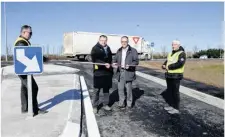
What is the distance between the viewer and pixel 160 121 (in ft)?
20.6

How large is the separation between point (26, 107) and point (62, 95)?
227 cm

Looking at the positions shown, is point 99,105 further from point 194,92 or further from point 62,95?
point 194,92

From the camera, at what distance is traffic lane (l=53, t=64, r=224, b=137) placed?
216 inches

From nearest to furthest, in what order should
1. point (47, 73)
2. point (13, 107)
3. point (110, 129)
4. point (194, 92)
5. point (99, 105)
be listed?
1. point (110, 129)
2. point (13, 107)
3. point (99, 105)
4. point (194, 92)
5. point (47, 73)

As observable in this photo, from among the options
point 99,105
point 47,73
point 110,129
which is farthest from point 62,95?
point 47,73

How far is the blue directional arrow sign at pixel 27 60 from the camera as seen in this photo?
5.91 metres

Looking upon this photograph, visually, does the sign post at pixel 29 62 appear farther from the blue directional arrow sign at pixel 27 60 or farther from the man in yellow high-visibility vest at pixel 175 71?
the man in yellow high-visibility vest at pixel 175 71

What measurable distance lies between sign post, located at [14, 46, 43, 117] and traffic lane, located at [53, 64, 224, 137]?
5.20 ft

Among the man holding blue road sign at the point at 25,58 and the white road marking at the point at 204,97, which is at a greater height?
the man holding blue road sign at the point at 25,58

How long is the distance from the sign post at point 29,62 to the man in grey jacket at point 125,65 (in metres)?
2.04

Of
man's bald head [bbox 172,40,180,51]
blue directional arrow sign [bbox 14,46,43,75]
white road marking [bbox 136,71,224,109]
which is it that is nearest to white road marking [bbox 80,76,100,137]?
blue directional arrow sign [bbox 14,46,43,75]

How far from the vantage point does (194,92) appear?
10188 mm

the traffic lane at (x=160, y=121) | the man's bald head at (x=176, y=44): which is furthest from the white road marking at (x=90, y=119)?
the man's bald head at (x=176, y=44)

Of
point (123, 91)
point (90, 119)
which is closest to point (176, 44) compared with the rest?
point (123, 91)
